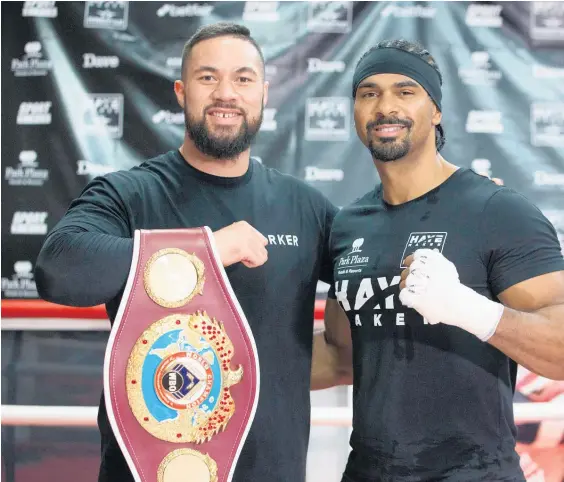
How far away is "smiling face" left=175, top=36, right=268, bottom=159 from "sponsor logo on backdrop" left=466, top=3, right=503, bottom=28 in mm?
1496

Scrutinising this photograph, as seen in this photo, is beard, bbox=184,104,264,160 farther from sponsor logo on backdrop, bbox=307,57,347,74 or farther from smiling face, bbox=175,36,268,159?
sponsor logo on backdrop, bbox=307,57,347,74

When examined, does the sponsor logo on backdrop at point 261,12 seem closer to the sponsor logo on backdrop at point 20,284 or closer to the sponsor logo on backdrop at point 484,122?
the sponsor logo on backdrop at point 484,122

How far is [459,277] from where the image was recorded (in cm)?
122

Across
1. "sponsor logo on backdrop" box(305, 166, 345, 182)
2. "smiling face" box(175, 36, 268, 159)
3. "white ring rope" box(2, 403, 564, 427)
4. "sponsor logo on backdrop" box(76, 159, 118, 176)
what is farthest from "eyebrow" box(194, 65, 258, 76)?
"sponsor logo on backdrop" box(76, 159, 118, 176)

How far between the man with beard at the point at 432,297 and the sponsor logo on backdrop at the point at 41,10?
1.66m

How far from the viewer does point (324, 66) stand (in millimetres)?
2582

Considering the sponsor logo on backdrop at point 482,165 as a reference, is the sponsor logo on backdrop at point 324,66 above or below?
above

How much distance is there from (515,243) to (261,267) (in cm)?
45

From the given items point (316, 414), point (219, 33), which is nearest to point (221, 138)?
point (219, 33)

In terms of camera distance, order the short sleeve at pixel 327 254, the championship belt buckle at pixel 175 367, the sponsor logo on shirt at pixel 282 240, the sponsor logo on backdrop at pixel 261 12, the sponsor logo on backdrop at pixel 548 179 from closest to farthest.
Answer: the championship belt buckle at pixel 175 367 < the sponsor logo on shirt at pixel 282 240 < the short sleeve at pixel 327 254 < the sponsor logo on backdrop at pixel 548 179 < the sponsor logo on backdrop at pixel 261 12

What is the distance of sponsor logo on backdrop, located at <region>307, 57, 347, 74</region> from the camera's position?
257 cm

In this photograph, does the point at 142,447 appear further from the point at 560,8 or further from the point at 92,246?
the point at 560,8

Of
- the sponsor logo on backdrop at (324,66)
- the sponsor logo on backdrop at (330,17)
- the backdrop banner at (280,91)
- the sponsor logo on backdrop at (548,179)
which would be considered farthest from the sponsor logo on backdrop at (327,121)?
the sponsor logo on backdrop at (548,179)

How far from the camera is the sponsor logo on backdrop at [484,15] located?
8.42ft
